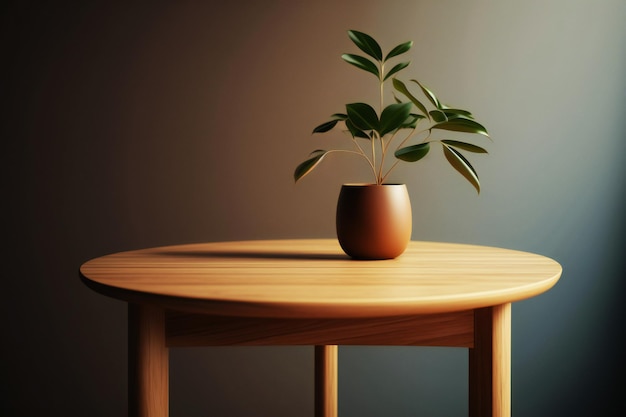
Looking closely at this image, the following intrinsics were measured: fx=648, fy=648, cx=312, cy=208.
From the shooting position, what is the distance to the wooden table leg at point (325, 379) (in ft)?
5.28

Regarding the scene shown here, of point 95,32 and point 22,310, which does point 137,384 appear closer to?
point 22,310

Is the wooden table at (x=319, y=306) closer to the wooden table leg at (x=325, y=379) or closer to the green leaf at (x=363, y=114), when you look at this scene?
the green leaf at (x=363, y=114)

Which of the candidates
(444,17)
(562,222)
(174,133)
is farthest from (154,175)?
(562,222)

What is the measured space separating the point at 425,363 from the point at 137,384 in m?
1.17

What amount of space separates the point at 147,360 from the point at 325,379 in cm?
73

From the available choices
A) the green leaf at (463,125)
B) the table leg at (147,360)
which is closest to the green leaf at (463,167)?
the green leaf at (463,125)

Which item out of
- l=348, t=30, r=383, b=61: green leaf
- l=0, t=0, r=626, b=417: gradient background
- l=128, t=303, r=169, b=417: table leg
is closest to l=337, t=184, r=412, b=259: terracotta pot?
l=348, t=30, r=383, b=61: green leaf

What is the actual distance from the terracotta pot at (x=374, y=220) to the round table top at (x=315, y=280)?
30mm

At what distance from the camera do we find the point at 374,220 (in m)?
1.18

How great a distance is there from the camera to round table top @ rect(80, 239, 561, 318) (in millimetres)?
809

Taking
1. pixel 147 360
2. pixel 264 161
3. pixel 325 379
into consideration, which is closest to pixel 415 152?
pixel 147 360

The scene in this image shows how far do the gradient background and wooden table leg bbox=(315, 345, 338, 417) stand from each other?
34cm

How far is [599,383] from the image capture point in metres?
1.94

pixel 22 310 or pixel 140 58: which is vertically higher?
pixel 140 58
